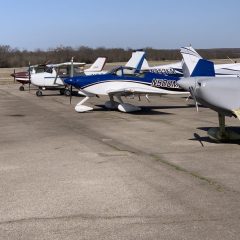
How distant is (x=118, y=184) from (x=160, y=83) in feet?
39.1

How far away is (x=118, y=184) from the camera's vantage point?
22.1 ft

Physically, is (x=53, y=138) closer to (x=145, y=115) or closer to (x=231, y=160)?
(x=231, y=160)

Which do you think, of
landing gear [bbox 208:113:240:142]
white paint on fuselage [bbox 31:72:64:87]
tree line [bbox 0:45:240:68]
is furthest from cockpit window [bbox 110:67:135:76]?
tree line [bbox 0:45:240:68]

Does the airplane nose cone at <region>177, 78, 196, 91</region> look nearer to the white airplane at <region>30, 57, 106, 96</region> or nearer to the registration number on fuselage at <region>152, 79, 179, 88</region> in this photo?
the registration number on fuselage at <region>152, 79, 179, 88</region>

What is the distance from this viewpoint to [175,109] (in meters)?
19.1

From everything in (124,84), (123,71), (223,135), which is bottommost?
(223,135)

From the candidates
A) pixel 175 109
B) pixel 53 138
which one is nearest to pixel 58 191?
pixel 53 138

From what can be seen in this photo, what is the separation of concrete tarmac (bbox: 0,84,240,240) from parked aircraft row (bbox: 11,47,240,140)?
0.96m

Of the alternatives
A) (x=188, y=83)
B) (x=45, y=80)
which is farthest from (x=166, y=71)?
(x=188, y=83)

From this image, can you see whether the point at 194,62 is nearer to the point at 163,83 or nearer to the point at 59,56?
the point at 163,83

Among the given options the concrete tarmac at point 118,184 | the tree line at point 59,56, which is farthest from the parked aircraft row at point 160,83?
the tree line at point 59,56

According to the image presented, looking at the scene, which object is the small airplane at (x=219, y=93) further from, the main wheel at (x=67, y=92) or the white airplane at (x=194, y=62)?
the main wheel at (x=67, y=92)

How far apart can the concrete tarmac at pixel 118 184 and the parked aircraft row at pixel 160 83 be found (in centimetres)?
96

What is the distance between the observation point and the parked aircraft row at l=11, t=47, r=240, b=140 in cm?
913
